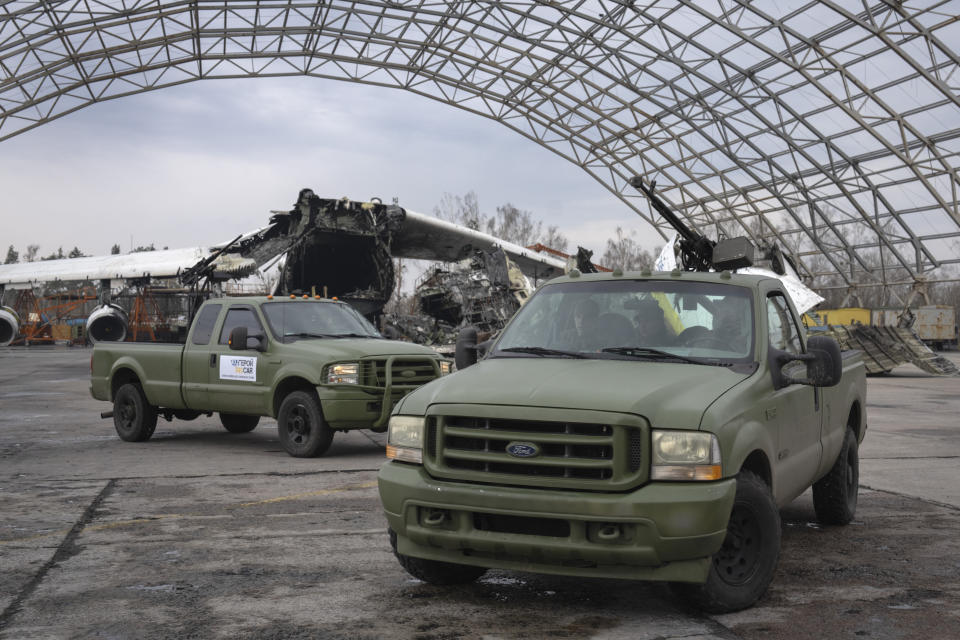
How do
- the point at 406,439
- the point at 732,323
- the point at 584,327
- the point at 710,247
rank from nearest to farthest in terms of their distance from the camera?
the point at 406,439, the point at 732,323, the point at 584,327, the point at 710,247

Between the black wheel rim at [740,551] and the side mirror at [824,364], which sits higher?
the side mirror at [824,364]

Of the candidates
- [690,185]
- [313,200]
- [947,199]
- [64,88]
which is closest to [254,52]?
[64,88]

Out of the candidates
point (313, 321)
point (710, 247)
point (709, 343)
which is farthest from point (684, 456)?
point (710, 247)

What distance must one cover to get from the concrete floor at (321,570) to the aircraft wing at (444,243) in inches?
806

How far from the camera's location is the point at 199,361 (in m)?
11.5

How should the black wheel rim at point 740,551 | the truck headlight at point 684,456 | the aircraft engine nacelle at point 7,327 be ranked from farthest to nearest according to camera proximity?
the aircraft engine nacelle at point 7,327
the black wheel rim at point 740,551
the truck headlight at point 684,456

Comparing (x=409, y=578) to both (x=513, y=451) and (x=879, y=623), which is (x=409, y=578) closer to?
(x=513, y=451)

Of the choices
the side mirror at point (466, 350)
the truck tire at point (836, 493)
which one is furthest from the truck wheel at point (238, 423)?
the truck tire at point (836, 493)

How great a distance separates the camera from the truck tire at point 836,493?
6.88 m

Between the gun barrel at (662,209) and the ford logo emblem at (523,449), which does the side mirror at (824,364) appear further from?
the gun barrel at (662,209)

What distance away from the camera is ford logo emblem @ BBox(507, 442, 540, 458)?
446cm

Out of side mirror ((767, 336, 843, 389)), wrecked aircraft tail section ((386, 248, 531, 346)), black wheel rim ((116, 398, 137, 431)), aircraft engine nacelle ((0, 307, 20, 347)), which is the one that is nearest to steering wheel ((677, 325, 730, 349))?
side mirror ((767, 336, 843, 389))

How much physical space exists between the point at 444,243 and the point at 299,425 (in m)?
21.6

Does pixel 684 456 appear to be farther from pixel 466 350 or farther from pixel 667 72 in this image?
pixel 667 72
